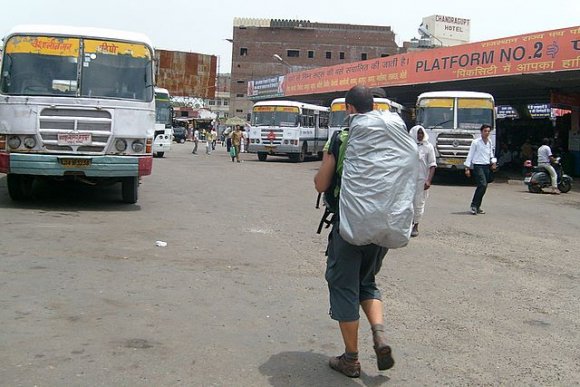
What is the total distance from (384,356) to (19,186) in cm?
865

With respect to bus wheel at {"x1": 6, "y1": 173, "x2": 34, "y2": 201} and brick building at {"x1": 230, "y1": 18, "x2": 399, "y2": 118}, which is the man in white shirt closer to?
bus wheel at {"x1": 6, "y1": 173, "x2": 34, "y2": 201}

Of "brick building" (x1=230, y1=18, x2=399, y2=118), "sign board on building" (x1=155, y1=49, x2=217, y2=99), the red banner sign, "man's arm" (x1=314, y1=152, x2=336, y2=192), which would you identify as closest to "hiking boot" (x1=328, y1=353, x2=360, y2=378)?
"man's arm" (x1=314, y1=152, x2=336, y2=192)

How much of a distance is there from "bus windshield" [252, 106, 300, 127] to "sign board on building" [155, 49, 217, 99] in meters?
16.5

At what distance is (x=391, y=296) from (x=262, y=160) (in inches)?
992

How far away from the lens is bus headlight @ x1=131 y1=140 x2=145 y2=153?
9984 mm

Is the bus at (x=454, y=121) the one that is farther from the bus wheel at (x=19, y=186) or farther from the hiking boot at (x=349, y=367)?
the hiking boot at (x=349, y=367)

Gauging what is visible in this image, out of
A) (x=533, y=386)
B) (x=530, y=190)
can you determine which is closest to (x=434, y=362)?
(x=533, y=386)

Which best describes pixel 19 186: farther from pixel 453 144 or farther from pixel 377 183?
pixel 453 144

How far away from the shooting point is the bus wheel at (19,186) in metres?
10.4

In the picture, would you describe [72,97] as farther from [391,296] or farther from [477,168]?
[477,168]

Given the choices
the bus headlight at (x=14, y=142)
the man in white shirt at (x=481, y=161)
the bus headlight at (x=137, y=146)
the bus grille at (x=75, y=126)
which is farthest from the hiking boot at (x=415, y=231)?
the bus headlight at (x=14, y=142)

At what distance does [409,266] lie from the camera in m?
7.22

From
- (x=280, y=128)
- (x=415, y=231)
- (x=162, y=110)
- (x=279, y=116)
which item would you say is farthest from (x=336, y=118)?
(x=415, y=231)

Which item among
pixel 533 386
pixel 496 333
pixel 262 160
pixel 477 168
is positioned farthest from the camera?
pixel 262 160
